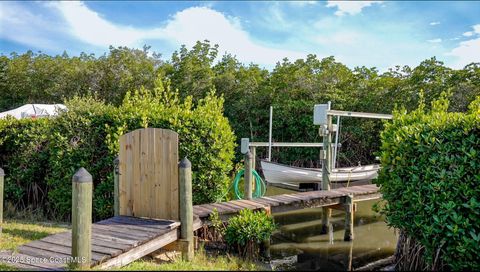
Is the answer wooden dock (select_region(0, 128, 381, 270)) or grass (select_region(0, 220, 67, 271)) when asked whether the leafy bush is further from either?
grass (select_region(0, 220, 67, 271))

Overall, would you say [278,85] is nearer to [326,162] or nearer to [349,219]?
[326,162]

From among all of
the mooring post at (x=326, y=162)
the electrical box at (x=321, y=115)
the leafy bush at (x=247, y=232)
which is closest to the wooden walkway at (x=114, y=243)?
the leafy bush at (x=247, y=232)

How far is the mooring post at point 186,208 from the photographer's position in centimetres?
576

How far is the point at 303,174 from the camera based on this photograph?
39.5 feet

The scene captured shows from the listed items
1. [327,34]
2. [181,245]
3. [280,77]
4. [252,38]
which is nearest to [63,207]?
[181,245]

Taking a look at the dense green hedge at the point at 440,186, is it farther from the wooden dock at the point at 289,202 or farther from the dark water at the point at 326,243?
the wooden dock at the point at 289,202

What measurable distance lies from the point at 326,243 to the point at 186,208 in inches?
152

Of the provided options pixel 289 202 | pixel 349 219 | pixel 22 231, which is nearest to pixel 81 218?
pixel 22 231

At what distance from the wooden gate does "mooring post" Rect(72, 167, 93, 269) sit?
1730 mm

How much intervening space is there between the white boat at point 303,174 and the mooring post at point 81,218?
8.36 metres

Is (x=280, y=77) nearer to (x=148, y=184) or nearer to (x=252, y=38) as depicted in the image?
(x=252, y=38)

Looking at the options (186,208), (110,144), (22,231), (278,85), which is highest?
→ (278,85)

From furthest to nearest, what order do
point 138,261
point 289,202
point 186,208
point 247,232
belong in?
point 289,202 < point 247,232 < point 186,208 < point 138,261

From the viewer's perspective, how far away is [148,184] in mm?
6297
